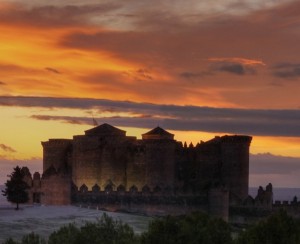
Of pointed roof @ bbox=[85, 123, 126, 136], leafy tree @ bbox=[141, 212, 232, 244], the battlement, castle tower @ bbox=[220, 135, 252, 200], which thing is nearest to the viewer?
leafy tree @ bbox=[141, 212, 232, 244]

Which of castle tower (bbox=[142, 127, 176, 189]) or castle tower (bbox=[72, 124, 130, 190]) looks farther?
castle tower (bbox=[72, 124, 130, 190])

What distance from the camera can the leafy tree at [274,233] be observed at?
6719 centimetres

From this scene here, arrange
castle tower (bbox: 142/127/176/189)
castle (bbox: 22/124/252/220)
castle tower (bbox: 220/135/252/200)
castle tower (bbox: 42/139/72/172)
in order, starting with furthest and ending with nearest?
1. castle tower (bbox: 42/139/72/172)
2. castle tower (bbox: 220/135/252/200)
3. castle tower (bbox: 142/127/176/189)
4. castle (bbox: 22/124/252/220)

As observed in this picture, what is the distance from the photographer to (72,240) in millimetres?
68688

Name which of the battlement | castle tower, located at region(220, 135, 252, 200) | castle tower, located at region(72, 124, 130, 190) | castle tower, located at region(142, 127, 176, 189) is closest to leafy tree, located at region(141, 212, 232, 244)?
castle tower, located at region(142, 127, 176, 189)

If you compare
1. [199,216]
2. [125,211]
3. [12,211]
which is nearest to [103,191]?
[125,211]

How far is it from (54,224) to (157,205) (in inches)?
730

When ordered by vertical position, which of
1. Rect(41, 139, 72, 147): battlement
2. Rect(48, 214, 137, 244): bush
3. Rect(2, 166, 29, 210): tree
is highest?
Rect(41, 139, 72, 147): battlement

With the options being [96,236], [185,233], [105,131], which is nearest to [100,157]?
[105,131]

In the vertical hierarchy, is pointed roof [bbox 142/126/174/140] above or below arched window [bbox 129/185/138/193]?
above

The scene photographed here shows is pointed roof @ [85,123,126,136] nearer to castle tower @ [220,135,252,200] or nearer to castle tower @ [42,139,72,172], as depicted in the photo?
castle tower @ [42,139,72,172]

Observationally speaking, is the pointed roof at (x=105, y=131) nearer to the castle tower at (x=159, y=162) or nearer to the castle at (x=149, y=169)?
the castle at (x=149, y=169)

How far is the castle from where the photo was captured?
387 feet

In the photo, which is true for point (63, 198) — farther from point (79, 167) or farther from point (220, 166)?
point (220, 166)
